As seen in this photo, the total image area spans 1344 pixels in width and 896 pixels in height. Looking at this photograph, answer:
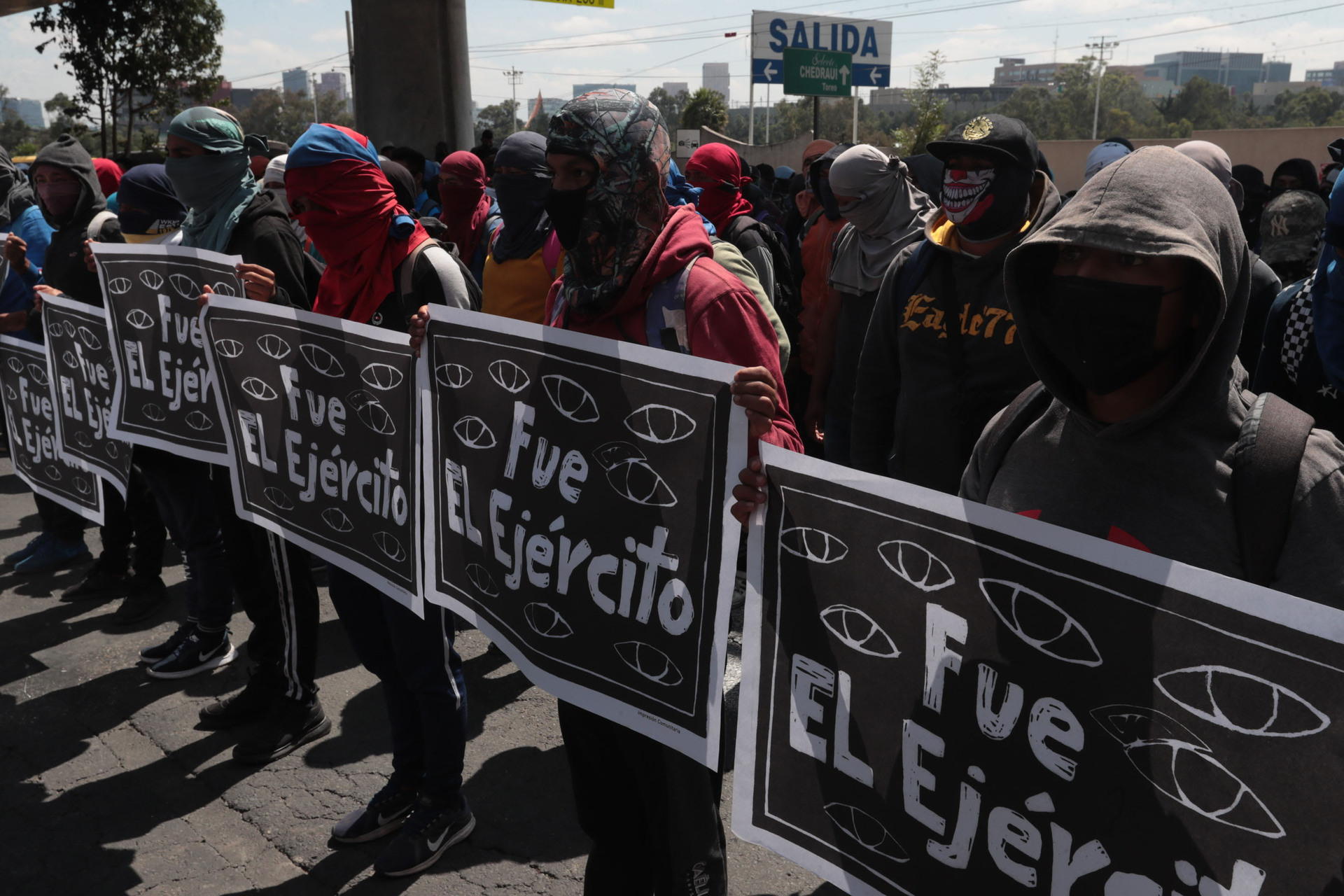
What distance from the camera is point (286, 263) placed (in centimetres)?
348

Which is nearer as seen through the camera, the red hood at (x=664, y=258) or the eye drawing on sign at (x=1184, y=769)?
the eye drawing on sign at (x=1184, y=769)

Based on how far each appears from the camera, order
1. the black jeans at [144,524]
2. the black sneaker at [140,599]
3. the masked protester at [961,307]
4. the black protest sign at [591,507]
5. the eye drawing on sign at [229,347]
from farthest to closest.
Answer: the black jeans at [144,524] < the black sneaker at [140,599] < the eye drawing on sign at [229,347] < the masked protester at [961,307] < the black protest sign at [591,507]

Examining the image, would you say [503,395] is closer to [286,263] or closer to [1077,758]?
[1077,758]

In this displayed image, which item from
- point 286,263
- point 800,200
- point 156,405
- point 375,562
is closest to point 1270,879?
point 375,562

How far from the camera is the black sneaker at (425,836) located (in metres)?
2.84

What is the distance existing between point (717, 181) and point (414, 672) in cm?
331

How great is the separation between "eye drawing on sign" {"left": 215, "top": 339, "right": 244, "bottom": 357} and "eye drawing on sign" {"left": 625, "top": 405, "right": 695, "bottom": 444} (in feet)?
5.75

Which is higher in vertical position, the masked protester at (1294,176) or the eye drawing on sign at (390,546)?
the masked protester at (1294,176)

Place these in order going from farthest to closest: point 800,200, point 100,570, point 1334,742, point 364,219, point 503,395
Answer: point 800,200 < point 100,570 < point 364,219 < point 503,395 < point 1334,742

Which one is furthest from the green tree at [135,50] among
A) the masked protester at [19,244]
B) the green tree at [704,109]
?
the green tree at [704,109]

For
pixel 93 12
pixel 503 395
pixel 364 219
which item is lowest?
pixel 503 395

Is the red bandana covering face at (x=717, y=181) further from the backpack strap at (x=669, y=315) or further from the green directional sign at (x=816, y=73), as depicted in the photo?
the green directional sign at (x=816, y=73)

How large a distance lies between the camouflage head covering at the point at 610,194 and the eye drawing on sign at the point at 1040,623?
105cm

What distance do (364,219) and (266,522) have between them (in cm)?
102
